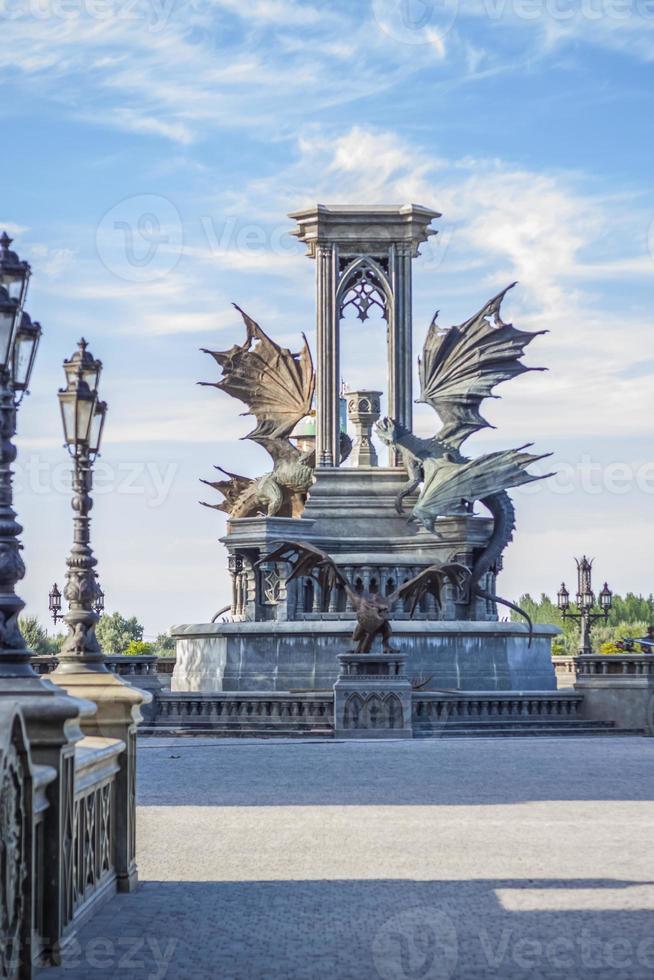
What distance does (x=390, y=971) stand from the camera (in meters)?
8.38

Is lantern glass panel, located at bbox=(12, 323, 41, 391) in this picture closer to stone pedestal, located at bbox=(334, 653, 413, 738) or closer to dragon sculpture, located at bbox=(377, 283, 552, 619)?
stone pedestal, located at bbox=(334, 653, 413, 738)

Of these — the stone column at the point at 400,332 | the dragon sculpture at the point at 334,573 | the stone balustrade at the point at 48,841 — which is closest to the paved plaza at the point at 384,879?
the stone balustrade at the point at 48,841

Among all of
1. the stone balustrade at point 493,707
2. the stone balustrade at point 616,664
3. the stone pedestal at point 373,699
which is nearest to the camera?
the stone pedestal at point 373,699

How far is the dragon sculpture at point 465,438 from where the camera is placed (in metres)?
41.0

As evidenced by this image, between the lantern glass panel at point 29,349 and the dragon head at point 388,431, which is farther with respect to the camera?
the dragon head at point 388,431

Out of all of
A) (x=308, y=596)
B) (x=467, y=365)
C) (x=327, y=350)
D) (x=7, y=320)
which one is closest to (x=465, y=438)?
(x=467, y=365)

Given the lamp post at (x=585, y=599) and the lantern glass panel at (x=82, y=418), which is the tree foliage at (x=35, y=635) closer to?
the lamp post at (x=585, y=599)

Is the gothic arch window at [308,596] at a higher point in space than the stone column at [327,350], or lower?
lower

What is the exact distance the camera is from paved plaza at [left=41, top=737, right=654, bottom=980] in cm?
870

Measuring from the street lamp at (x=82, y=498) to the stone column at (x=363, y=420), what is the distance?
30.8m

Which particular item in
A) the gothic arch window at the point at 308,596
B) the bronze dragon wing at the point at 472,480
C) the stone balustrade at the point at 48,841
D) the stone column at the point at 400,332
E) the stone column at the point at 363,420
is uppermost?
the stone column at the point at 400,332

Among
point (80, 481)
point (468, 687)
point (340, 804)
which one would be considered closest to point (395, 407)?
point (468, 687)

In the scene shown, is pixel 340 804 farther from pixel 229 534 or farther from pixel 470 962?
pixel 229 534

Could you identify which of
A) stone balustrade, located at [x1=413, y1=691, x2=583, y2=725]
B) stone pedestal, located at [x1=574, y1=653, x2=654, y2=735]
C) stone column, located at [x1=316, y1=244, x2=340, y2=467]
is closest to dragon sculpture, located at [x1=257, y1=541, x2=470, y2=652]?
stone balustrade, located at [x1=413, y1=691, x2=583, y2=725]
